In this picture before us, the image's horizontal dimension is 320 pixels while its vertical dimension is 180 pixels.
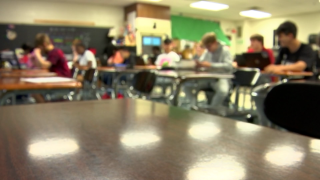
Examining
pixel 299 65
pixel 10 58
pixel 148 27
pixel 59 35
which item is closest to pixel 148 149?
pixel 148 27

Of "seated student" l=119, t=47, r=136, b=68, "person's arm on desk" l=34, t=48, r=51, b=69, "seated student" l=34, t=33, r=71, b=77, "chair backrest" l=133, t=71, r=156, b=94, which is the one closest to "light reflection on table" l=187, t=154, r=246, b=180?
"chair backrest" l=133, t=71, r=156, b=94

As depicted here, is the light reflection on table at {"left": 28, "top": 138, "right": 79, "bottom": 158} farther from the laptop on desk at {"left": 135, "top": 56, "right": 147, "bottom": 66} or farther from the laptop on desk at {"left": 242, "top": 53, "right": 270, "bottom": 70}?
the laptop on desk at {"left": 135, "top": 56, "right": 147, "bottom": 66}

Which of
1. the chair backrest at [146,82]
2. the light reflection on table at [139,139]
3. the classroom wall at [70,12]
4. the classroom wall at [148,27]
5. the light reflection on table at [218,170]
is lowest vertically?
the chair backrest at [146,82]

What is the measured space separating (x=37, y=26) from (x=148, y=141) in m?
4.56

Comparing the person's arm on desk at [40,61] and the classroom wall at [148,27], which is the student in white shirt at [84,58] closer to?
the person's arm on desk at [40,61]

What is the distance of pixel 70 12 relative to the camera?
148 inches

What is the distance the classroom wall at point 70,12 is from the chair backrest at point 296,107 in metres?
2.83

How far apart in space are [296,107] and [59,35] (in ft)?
15.7

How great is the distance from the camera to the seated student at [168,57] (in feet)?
9.14

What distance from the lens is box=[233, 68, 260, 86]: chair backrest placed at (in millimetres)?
2701

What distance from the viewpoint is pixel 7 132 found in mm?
400

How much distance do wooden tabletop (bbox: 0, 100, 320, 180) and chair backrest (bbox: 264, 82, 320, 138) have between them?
305mm

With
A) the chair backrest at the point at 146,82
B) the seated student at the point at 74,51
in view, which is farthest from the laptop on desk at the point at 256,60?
→ the seated student at the point at 74,51

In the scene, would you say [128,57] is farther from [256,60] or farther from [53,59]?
[256,60]
